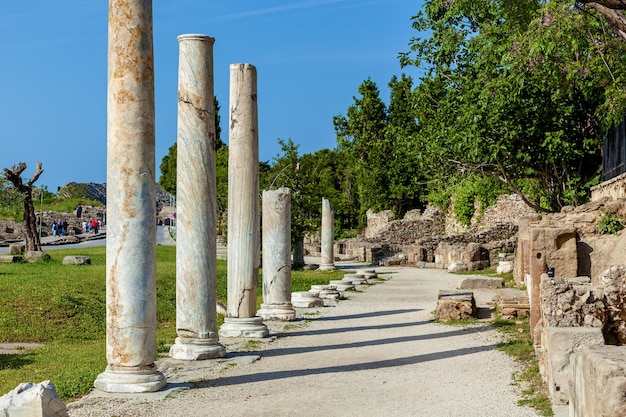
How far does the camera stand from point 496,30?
22.4 metres

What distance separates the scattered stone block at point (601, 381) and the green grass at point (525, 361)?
2.05 m

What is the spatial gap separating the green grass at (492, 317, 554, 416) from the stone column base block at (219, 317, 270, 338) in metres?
3.55

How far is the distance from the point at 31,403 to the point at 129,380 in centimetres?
272

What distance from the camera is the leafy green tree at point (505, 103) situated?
69.7 feet

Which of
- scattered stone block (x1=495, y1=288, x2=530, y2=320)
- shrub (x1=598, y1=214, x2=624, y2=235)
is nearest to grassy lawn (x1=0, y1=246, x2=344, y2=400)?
scattered stone block (x1=495, y1=288, x2=530, y2=320)

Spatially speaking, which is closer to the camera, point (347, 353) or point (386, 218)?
point (347, 353)

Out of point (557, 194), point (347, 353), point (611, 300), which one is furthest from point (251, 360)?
point (557, 194)

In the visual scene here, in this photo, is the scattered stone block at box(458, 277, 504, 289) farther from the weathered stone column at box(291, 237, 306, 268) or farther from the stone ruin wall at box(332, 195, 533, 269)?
the weathered stone column at box(291, 237, 306, 268)

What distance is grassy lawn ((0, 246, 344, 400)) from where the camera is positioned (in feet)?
34.3

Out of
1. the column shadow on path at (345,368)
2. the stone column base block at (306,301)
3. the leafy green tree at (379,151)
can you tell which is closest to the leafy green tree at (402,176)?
the leafy green tree at (379,151)

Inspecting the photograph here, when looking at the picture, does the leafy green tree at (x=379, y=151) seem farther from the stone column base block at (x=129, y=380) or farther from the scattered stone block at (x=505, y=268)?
the stone column base block at (x=129, y=380)

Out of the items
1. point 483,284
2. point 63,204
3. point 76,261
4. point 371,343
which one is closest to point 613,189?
point 483,284

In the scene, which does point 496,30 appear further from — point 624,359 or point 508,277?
point 624,359

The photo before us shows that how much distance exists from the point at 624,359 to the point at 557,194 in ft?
69.6
